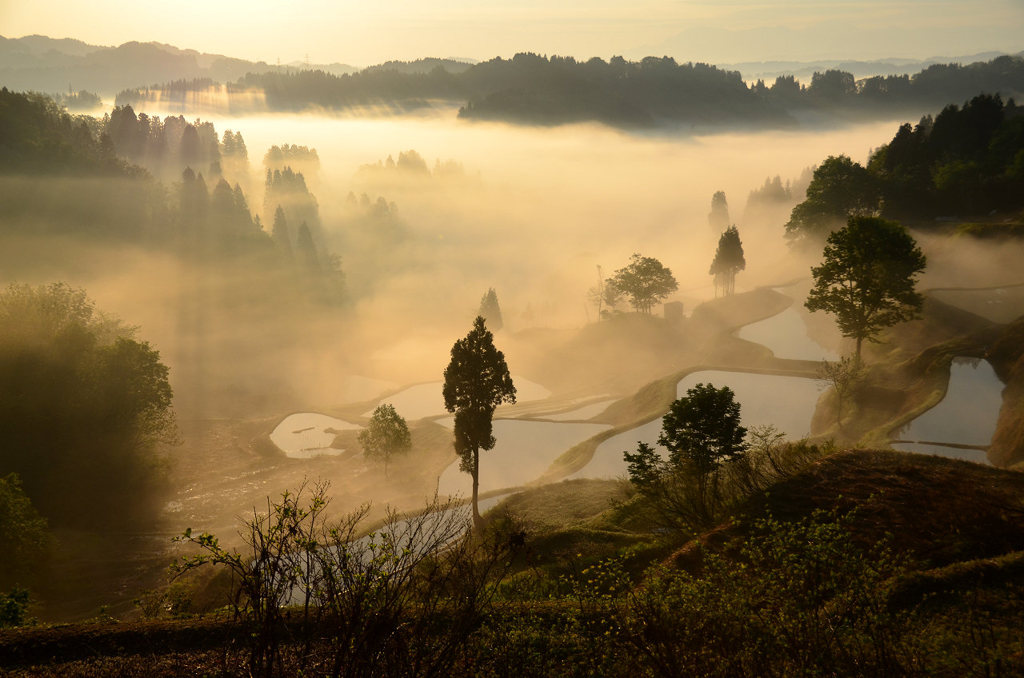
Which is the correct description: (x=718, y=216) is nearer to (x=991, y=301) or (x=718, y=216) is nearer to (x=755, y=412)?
(x=991, y=301)

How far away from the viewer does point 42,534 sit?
36406mm

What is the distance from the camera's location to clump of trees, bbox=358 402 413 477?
5450cm

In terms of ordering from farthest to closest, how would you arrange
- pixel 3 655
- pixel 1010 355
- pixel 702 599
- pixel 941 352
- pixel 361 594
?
pixel 941 352, pixel 1010 355, pixel 3 655, pixel 702 599, pixel 361 594

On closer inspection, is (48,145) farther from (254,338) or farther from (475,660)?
(475,660)

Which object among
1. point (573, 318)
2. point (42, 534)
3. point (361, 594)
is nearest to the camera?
point (361, 594)

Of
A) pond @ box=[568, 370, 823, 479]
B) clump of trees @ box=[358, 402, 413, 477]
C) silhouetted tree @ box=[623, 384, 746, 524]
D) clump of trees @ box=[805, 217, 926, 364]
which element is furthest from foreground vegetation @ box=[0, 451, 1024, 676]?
clump of trees @ box=[358, 402, 413, 477]

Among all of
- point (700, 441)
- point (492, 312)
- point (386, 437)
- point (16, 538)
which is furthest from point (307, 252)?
point (700, 441)

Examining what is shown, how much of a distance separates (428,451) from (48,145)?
127881 mm

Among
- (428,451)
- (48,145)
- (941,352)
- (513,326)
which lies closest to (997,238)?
(941,352)

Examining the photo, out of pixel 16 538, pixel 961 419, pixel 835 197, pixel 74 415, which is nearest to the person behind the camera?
pixel 16 538

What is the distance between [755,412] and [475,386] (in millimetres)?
23187

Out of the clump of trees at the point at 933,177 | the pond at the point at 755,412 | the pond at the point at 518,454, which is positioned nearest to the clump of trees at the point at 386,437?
the pond at the point at 518,454

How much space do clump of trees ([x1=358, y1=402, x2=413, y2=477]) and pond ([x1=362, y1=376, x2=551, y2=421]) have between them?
46.2ft

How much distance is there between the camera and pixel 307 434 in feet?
227
